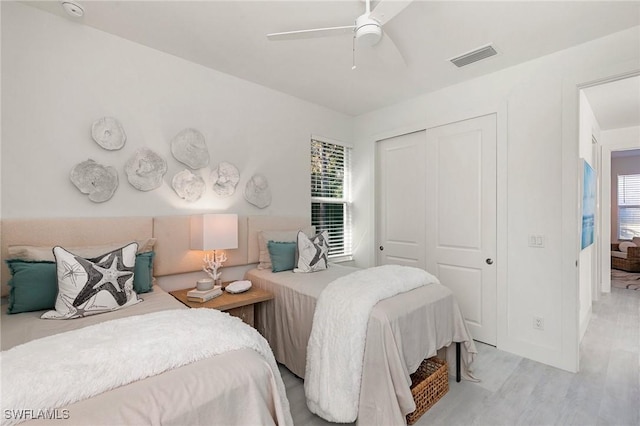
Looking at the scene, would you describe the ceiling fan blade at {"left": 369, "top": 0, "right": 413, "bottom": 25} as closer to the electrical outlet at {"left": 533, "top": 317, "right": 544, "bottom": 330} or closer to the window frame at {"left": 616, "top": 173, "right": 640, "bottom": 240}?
the electrical outlet at {"left": 533, "top": 317, "right": 544, "bottom": 330}

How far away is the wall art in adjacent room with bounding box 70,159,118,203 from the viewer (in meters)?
2.15

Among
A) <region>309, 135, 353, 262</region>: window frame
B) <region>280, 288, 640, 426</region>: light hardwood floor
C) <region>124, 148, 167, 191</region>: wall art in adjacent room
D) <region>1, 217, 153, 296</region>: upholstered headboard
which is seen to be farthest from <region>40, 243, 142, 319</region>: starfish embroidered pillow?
<region>309, 135, 353, 262</region>: window frame

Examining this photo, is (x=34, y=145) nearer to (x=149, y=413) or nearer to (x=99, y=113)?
(x=99, y=113)

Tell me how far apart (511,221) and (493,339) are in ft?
3.94

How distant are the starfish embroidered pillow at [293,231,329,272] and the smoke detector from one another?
239 cm

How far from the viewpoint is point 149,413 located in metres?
0.88

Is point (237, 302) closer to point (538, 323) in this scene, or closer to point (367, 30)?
point (367, 30)

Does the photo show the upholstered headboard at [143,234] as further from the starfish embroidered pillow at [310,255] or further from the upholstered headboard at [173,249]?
the starfish embroidered pillow at [310,255]

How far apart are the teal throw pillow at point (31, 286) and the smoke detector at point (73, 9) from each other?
1.71 meters

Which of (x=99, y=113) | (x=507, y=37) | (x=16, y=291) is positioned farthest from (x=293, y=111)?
(x=16, y=291)

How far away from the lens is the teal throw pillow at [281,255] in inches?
111

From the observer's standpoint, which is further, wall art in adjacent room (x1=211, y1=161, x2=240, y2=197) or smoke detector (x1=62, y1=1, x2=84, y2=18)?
wall art in adjacent room (x1=211, y1=161, x2=240, y2=197)

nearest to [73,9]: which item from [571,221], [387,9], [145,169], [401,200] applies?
[145,169]

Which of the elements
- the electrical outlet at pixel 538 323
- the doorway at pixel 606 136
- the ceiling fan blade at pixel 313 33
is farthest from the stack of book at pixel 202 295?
the doorway at pixel 606 136
